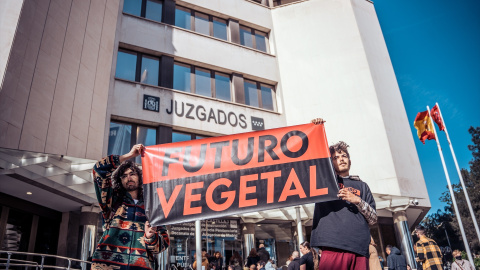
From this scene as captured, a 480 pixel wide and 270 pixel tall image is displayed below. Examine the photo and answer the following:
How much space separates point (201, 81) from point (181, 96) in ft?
6.04

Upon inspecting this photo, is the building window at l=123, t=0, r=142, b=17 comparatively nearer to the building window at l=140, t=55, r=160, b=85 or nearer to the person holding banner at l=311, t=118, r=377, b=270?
the building window at l=140, t=55, r=160, b=85

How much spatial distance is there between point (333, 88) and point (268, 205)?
16.5 metres

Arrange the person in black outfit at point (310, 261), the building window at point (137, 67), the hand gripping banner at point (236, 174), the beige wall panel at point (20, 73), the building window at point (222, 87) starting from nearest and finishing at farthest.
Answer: the hand gripping banner at point (236, 174) < the person in black outfit at point (310, 261) < the beige wall panel at point (20, 73) < the building window at point (137, 67) < the building window at point (222, 87)

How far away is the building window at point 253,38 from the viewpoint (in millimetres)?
21147

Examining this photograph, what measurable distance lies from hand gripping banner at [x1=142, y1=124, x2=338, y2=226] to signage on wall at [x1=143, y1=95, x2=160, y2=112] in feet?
36.6

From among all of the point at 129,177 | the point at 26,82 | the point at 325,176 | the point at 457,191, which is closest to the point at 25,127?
the point at 26,82

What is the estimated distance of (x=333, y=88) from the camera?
65.9ft

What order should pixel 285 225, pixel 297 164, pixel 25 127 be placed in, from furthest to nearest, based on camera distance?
pixel 285 225, pixel 25 127, pixel 297 164

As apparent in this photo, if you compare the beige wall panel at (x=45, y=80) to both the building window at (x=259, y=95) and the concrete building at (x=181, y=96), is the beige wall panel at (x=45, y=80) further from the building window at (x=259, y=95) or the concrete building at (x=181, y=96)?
the building window at (x=259, y=95)

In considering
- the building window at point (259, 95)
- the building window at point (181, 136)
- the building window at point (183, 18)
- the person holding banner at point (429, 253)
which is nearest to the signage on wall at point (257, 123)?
the building window at point (259, 95)

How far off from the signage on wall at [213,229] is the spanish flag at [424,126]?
487 inches

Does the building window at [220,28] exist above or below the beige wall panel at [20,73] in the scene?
above

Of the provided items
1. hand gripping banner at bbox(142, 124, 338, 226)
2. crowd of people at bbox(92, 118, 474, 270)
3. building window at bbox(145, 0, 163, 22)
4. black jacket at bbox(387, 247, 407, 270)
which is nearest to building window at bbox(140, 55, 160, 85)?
building window at bbox(145, 0, 163, 22)

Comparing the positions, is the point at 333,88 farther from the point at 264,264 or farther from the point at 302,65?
the point at 264,264
